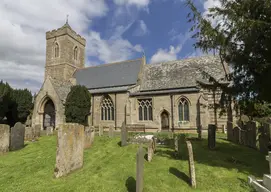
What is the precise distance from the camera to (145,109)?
2094 centimetres

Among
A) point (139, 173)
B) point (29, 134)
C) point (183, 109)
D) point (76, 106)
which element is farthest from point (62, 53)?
point (139, 173)

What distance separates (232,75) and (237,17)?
2.10 meters

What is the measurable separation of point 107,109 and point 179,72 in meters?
10.2

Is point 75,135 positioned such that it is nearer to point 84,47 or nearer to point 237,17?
point 237,17

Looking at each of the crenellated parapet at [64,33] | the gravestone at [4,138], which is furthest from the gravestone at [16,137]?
the crenellated parapet at [64,33]

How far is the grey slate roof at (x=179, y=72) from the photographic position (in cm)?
2005

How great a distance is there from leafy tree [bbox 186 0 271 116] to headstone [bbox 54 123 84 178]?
560cm

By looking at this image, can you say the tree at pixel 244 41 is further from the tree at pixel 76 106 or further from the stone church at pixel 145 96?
the tree at pixel 76 106

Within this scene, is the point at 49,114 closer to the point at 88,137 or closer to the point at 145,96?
the point at 145,96

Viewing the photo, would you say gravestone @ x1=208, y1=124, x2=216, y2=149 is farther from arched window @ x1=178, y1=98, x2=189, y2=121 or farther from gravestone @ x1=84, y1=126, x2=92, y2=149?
arched window @ x1=178, y1=98, x2=189, y2=121

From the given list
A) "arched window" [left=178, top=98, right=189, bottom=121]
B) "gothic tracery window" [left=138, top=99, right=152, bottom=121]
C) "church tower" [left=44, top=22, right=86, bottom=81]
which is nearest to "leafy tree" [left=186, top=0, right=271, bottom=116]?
"arched window" [left=178, top=98, right=189, bottom=121]

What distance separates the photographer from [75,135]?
22.9 ft

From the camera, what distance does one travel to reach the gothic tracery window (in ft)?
67.9

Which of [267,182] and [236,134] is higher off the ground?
[236,134]
